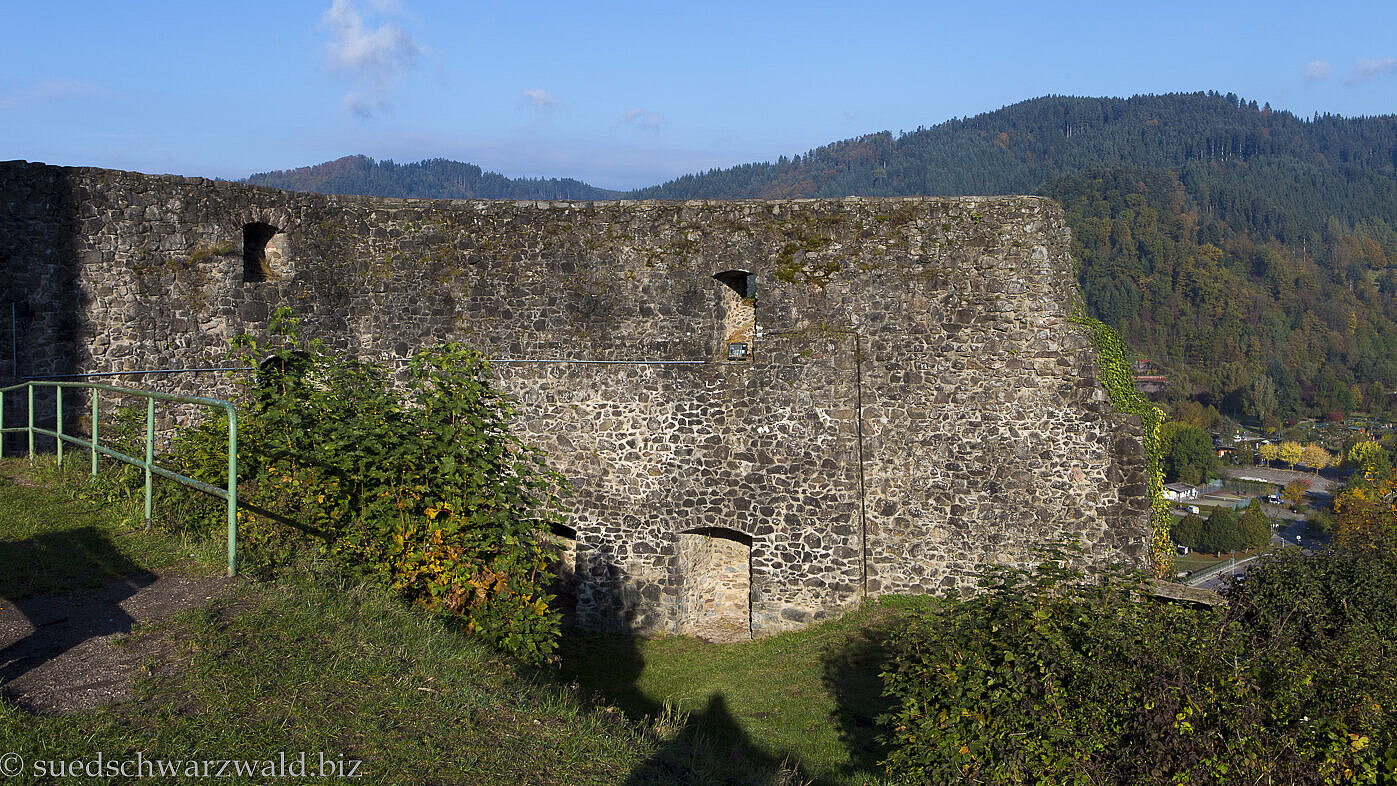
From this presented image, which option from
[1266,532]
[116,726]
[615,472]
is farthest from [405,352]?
[1266,532]

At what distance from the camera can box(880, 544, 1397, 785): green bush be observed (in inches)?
252

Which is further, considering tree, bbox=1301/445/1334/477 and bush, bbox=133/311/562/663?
tree, bbox=1301/445/1334/477

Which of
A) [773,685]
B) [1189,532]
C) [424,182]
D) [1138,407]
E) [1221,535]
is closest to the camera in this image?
[773,685]

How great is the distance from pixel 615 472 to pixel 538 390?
147cm

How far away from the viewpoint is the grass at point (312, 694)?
4.24 m

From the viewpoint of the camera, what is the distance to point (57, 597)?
559 centimetres

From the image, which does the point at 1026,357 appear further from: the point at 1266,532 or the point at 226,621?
the point at 1266,532

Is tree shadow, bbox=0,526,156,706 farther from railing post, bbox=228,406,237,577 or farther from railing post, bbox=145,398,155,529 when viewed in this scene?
railing post, bbox=228,406,237,577

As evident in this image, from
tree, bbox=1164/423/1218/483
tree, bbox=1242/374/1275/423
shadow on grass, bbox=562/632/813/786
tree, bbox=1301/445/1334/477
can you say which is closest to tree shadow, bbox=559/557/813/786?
shadow on grass, bbox=562/632/813/786

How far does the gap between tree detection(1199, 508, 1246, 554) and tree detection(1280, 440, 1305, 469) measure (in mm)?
35553

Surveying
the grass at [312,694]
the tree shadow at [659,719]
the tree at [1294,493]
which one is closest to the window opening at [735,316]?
the tree shadow at [659,719]

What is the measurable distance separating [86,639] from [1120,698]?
254 inches

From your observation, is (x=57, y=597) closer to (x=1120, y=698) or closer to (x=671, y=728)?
(x=671, y=728)

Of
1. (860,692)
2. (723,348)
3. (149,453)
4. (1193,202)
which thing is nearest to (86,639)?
(149,453)
